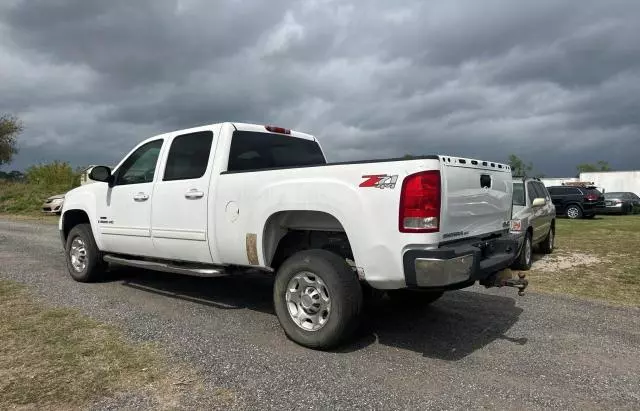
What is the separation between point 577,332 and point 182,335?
154 inches

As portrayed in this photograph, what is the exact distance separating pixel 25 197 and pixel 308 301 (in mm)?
25871

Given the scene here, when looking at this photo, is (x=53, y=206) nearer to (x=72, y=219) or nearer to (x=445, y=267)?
(x=72, y=219)

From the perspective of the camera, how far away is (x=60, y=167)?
3884 centimetres

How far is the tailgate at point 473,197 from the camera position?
3999mm

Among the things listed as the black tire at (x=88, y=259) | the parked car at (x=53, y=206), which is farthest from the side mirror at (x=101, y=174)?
the parked car at (x=53, y=206)

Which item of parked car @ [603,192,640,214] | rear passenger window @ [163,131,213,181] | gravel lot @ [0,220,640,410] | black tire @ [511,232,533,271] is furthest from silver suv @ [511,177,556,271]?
parked car @ [603,192,640,214]

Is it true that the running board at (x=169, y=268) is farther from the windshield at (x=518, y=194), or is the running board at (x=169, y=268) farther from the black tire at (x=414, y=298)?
the windshield at (x=518, y=194)

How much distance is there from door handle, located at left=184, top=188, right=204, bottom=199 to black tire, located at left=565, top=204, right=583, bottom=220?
73.6 feet

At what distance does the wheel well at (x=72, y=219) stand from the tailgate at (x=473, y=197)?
5.54m

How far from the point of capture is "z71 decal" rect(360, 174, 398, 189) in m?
3.82

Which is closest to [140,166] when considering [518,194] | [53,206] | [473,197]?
[473,197]

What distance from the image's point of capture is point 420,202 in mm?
3779

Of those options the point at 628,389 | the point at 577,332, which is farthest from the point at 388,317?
the point at 628,389

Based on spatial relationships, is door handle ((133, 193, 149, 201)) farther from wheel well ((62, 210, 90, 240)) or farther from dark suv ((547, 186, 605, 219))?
dark suv ((547, 186, 605, 219))
